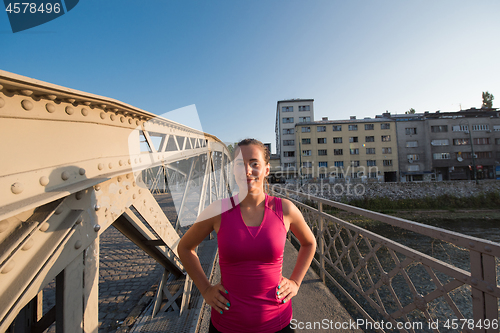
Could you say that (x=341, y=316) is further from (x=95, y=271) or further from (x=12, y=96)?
(x=12, y=96)

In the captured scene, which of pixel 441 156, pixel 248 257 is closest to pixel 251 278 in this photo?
pixel 248 257

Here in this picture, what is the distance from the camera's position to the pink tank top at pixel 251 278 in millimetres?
1408

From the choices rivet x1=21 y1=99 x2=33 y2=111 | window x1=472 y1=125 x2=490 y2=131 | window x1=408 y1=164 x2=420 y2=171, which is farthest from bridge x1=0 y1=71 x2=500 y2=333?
window x1=472 y1=125 x2=490 y2=131

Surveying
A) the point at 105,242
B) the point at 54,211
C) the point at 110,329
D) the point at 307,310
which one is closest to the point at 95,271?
the point at 54,211

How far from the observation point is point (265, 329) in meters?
1.40

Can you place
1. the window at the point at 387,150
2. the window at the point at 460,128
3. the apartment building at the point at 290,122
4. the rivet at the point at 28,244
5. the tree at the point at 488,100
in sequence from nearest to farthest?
the rivet at the point at 28,244
the window at the point at 460,128
the window at the point at 387,150
the apartment building at the point at 290,122
the tree at the point at 488,100

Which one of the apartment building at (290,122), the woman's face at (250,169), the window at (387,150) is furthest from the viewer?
the apartment building at (290,122)

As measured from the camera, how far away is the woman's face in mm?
1640

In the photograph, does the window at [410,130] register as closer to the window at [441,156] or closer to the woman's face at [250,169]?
the window at [441,156]

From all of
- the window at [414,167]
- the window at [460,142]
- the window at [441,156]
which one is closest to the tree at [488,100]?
the window at [460,142]

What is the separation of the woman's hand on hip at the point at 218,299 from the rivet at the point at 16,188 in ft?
4.13

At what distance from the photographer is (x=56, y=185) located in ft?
4.26

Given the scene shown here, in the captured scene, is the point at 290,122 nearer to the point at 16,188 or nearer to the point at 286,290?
the point at 286,290

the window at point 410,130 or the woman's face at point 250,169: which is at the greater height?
the window at point 410,130
